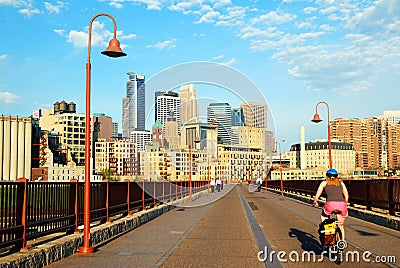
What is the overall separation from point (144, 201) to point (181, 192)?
14254 millimetres

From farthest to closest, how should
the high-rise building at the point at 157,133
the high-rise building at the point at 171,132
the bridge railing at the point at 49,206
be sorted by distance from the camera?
1. the high-rise building at the point at 171,132
2. the high-rise building at the point at 157,133
3. the bridge railing at the point at 49,206

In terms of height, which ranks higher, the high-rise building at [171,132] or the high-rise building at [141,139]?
the high-rise building at [171,132]

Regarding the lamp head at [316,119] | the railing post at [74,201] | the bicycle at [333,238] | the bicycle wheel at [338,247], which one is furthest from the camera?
the lamp head at [316,119]

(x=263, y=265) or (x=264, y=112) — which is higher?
(x=264, y=112)

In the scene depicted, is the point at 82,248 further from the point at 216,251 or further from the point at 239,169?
the point at 239,169

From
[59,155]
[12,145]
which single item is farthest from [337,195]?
[59,155]

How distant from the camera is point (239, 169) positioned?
237 ft

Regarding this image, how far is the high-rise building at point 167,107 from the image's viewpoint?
2432 cm

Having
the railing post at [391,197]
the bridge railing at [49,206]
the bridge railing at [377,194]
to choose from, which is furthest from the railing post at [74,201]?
the railing post at [391,197]

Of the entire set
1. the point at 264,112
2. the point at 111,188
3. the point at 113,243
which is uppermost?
the point at 264,112

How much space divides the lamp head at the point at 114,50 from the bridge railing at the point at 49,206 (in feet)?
11.2

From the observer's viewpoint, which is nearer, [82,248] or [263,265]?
[263,265]

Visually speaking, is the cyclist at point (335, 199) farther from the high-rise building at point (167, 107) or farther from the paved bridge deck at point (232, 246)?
the high-rise building at point (167, 107)

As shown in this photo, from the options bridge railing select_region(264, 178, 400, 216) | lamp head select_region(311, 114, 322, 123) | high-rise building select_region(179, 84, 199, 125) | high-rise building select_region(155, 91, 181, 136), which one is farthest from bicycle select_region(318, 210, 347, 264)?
lamp head select_region(311, 114, 322, 123)
